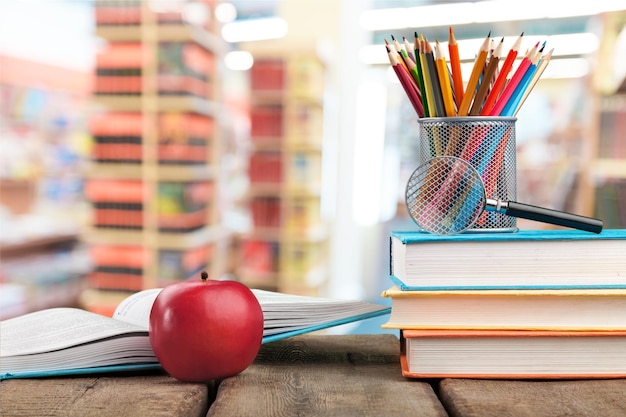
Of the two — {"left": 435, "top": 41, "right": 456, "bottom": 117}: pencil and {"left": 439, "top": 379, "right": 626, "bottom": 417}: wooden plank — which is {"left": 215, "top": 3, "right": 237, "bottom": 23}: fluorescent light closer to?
{"left": 435, "top": 41, "right": 456, "bottom": 117}: pencil

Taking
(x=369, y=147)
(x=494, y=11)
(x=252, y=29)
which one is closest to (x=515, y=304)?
(x=494, y=11)

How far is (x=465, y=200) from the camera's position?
56 cm

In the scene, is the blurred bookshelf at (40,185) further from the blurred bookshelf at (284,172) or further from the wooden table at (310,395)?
the wooden table at (310,395)

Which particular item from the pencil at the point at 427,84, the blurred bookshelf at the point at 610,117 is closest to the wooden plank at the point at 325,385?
the pencil at the point at 427,84

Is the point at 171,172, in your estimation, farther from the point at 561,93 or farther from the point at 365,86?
the point at 561,93

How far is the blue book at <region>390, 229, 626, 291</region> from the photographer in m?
0.52

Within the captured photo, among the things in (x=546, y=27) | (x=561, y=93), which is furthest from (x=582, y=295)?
(x=546, y=27)

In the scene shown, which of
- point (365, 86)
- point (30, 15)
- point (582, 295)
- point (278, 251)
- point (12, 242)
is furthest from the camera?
point (365, 86)

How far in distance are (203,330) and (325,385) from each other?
0.12 m

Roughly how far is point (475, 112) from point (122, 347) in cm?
40

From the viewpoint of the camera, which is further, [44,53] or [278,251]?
[278,251]

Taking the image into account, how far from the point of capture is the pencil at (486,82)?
544mm

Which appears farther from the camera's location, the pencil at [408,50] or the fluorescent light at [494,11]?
the fluorescent light at [494,11]

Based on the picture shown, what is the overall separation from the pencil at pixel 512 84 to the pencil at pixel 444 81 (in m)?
0.04
